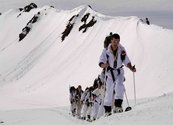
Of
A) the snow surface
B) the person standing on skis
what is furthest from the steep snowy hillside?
the person standing on skis

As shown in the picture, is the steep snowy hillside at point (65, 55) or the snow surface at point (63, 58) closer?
the snow surface at point (63, 58)

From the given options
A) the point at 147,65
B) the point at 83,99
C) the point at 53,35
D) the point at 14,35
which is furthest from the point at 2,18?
the point at 83,99

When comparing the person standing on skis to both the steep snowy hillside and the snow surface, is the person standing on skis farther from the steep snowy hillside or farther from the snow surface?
the steep snowy hillside

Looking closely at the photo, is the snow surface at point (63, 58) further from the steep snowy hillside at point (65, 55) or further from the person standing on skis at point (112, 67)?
the person standing on skis at point (112, 67)

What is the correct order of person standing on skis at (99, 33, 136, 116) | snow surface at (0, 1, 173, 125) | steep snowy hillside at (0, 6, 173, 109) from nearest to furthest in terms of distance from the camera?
person standing on skis at (99, 33, 136, 116)
snow surface at (0, 1, 173, 125)
steep snowy hillside at (0, 6, 173, 109)

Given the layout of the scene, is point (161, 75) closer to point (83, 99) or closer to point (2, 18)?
point (83, 99)

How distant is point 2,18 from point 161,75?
3797 inches

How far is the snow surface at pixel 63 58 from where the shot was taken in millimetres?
50038

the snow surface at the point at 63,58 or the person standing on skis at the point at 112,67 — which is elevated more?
the snow surface at the point at 63,58

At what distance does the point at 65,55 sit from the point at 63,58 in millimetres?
1142

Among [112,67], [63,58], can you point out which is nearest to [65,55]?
[63,58]

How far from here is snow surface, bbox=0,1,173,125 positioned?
50.0 m

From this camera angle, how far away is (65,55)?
85.8 metres

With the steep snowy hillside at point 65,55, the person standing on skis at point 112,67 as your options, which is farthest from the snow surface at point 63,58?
the person standing on skis at point 112,67
